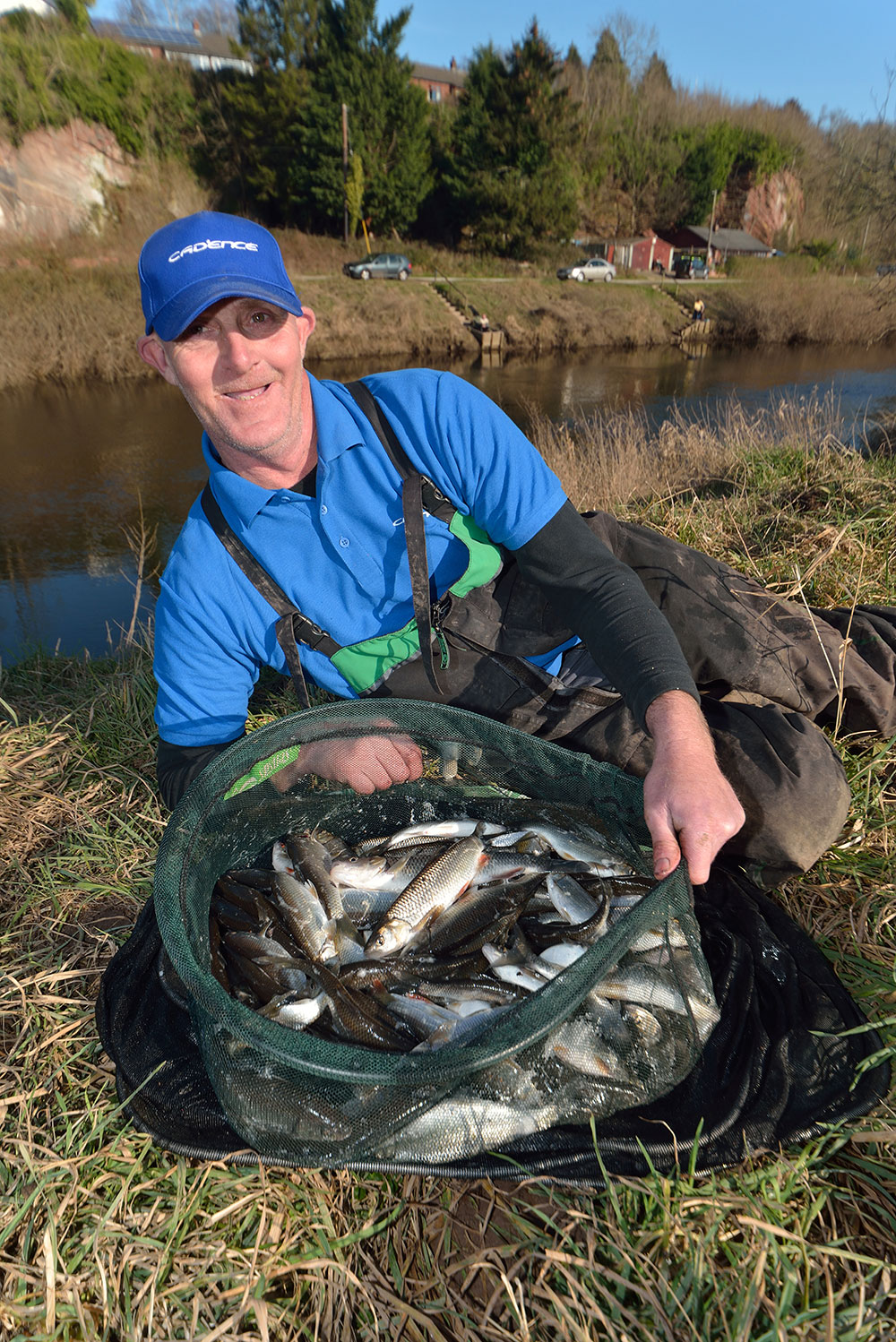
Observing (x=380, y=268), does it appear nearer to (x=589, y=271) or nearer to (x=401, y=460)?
(x=589, y=271)

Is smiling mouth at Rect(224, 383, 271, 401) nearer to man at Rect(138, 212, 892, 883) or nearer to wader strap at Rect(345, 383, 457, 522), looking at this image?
man at Rect(138, 212, 892, 883)

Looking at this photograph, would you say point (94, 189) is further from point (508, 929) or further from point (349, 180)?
point (508, 929)

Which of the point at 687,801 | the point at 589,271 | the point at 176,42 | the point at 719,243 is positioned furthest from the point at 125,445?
the point at 176,42

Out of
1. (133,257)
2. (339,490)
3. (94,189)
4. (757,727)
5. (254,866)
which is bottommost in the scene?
(254,866)

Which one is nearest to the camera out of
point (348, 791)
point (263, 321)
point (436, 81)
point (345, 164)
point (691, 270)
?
point (263, 321)

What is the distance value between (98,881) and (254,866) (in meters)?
0.71

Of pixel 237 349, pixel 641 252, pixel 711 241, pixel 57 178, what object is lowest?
pixel 237 349

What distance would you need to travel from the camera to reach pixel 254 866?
2303mm

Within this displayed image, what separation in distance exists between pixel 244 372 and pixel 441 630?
38.0 inches

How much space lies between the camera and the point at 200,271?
193 centimetres

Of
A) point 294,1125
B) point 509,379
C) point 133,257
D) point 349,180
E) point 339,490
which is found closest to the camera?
point 294,1125

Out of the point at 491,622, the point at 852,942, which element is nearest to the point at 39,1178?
the point at 491,622

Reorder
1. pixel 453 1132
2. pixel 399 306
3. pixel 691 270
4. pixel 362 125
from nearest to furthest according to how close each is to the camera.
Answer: pixel 453 1132 → pixel 399 306 → pixel 362 125 → pixel 691 270

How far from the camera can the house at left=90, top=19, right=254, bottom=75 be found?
4341 centimetres
